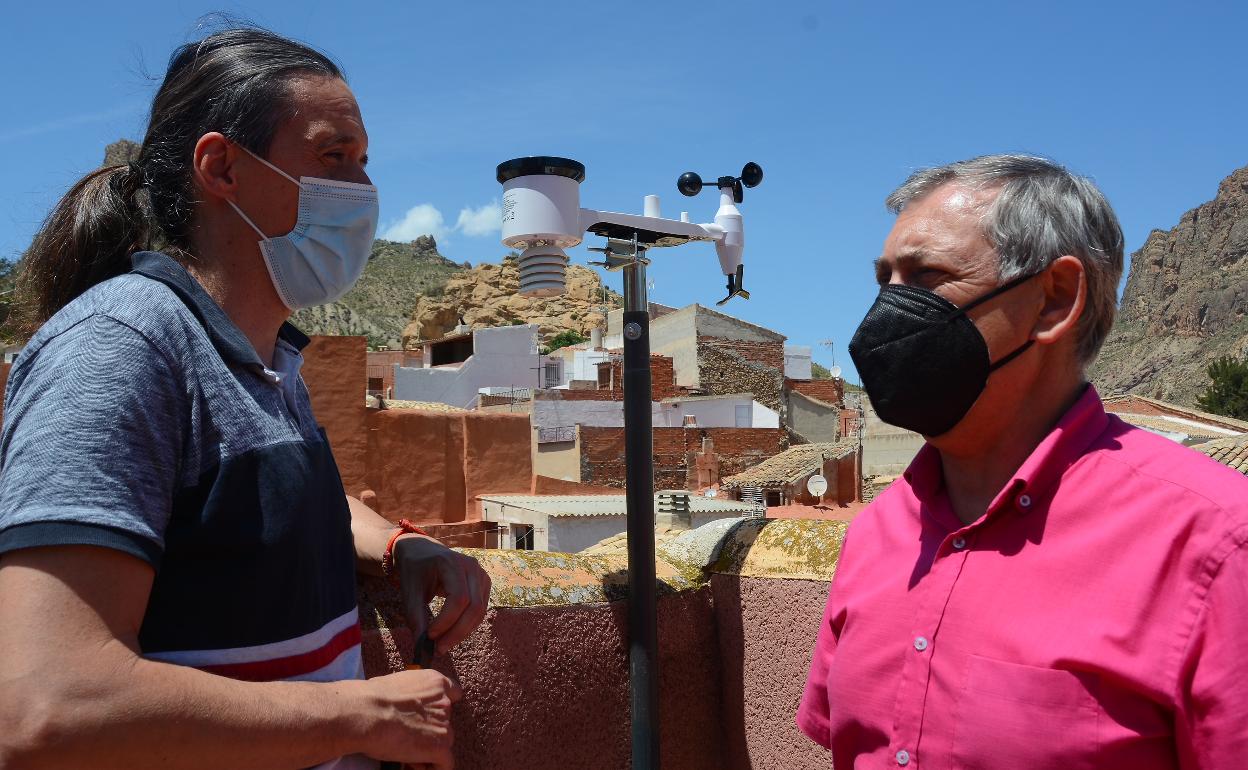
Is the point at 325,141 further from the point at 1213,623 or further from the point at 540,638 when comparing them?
the point at 1213,623

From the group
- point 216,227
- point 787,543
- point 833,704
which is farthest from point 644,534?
point 216,227

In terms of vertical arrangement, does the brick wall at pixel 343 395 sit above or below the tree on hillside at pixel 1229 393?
below

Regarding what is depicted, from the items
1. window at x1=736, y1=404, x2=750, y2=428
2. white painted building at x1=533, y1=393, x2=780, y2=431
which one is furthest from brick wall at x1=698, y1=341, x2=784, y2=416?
window at x1=736, y1=404, x2=750, y2=428

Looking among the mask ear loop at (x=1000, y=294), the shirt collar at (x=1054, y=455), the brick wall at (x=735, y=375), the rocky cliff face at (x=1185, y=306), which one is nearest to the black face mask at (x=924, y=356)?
the mask ear loop at (x=1000, y=294)

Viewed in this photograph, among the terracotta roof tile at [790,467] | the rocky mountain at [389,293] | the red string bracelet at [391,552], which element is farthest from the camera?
the rocky mountain at [389,293]

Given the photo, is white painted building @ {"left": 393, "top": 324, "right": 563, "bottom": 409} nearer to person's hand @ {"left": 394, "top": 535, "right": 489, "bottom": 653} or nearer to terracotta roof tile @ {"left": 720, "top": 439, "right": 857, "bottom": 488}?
terracotta roof tile @ {"left": 720, "top": 439, "right": 857, "bottom": 488}

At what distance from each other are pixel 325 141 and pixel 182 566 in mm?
842

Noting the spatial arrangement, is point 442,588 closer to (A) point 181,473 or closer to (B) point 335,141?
(A) point 181,473

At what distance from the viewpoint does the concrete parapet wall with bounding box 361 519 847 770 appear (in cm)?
257

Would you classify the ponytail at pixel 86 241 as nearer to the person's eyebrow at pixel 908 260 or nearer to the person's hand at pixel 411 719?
the person's hand at pixel 411 719

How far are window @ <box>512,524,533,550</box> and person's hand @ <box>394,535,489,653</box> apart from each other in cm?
1408

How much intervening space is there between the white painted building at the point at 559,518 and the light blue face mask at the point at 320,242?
1307 centimetres

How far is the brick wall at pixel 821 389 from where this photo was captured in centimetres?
3634

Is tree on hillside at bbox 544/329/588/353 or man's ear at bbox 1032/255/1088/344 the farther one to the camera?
tree on hillside at bbox 544/329/588/353
